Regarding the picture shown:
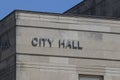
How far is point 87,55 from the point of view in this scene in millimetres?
32188

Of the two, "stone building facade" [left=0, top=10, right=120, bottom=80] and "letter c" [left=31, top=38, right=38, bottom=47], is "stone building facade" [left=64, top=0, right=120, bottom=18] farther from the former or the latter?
"letter c" [left=31, top=38, right=38, bottom=47]

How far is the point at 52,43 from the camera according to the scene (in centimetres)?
3156

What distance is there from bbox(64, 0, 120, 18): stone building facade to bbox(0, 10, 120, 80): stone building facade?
499 cm

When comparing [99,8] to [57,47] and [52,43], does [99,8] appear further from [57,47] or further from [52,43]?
[52,43]

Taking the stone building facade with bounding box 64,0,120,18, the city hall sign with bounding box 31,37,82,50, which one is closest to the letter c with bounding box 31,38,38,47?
the city hall sign with bounding box 31,37,82,50

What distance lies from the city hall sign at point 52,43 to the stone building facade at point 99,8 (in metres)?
6.02

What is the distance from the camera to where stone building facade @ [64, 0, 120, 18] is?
124 feet

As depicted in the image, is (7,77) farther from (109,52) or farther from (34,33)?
(109,52)

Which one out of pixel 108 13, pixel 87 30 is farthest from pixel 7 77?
pixel 108 13

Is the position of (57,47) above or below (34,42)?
below

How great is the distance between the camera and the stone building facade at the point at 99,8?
37.9 m

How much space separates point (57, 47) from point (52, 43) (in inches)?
13.9

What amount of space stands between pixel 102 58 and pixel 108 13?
23.0 feet

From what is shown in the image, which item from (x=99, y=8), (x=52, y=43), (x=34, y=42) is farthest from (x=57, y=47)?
(x=99, y=8)
